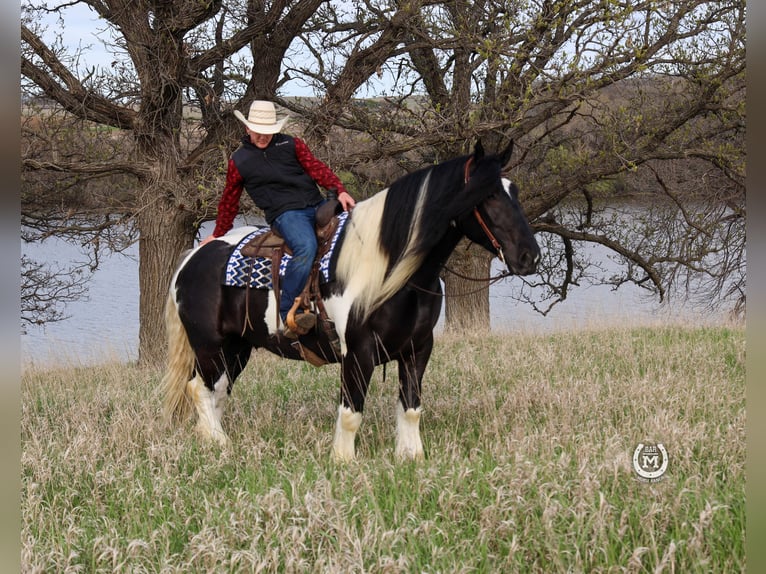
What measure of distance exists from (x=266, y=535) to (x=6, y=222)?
2.77 metres

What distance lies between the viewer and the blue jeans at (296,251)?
211 inches

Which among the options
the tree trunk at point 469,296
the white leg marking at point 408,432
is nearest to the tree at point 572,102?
Result: the tree trunk at point 469,296

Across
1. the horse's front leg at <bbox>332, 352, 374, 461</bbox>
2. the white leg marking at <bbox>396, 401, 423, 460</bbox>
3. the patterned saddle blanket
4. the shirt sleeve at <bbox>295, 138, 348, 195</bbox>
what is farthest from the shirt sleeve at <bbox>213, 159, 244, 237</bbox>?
the white leg marking at <bbox>396, 401, 423, 460</bbox>

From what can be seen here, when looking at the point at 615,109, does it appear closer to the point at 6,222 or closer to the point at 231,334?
the point at 231,334

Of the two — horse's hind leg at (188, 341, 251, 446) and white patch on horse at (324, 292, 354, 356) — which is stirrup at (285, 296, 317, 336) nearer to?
white patch on horse at (324, 292, 354, 356)

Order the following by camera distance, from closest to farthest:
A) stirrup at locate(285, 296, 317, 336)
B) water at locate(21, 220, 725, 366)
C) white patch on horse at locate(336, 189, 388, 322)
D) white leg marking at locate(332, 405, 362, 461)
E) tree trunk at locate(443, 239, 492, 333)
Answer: white patch on horse at locate(336, 189, 388, 322) → white leg marking at locate(332, 405, 362, 461) → stirrup at locate(285, 296, 317, 336) → water at locate(21, 220, 725, 366) → tree trunk at locate(443, 239, 492, 333)

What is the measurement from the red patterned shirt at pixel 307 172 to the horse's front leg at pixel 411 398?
1.33m

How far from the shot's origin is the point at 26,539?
3.81 meters

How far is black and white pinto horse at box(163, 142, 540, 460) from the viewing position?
478cm

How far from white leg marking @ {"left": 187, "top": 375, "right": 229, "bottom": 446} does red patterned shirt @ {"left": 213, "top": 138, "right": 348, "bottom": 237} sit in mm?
1226

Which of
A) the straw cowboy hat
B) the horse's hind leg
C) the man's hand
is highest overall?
the straw cowboy hat

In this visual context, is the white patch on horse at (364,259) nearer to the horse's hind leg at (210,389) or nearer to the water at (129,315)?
the horse's hind leg at (210,389)

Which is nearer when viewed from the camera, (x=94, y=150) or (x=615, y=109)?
(x=94, y=150)

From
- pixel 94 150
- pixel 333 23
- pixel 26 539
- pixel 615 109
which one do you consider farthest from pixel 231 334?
pixel 615 109
